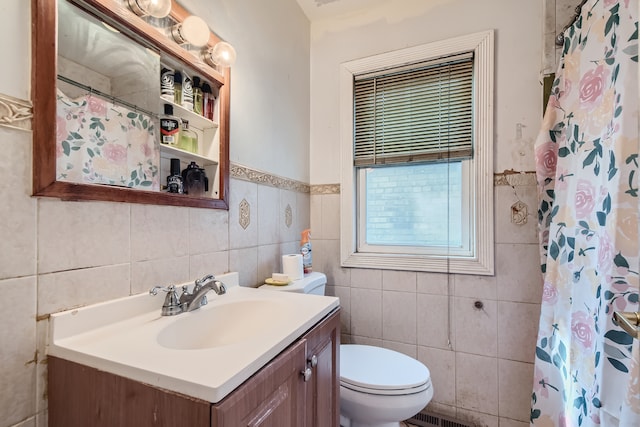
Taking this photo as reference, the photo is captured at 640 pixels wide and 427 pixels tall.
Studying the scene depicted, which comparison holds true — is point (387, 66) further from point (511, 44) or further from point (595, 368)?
point (595, 368)

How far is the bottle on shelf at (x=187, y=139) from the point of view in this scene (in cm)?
106

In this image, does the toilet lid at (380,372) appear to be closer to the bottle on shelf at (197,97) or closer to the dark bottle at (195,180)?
the dark bottle at (195,180)

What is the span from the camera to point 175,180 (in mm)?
1023

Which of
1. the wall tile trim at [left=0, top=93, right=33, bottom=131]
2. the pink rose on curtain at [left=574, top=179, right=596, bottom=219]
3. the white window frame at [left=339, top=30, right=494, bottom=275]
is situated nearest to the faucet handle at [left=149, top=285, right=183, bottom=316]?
the wall tile trim at [left=0, top=93, right=33, bottom=131]

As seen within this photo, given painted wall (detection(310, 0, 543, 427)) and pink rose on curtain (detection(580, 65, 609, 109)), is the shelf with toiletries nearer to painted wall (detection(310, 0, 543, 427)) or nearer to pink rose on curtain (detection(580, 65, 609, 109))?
painted wall (detection(310, 0, 543, 427))

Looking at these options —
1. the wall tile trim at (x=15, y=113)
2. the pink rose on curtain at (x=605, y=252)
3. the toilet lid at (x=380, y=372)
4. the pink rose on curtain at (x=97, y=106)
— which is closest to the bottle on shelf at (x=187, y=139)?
the pink rose on curtain at (x=97, y=106)

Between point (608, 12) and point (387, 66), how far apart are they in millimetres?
979

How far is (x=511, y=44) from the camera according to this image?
154cm

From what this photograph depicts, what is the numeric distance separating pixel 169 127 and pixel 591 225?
4.87 ft

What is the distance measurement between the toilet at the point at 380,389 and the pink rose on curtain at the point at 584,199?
2.88ft

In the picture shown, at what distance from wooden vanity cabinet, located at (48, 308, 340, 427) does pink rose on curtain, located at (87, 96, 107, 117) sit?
613mm

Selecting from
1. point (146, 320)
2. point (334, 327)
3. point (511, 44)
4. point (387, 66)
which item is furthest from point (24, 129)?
point (511, 44)

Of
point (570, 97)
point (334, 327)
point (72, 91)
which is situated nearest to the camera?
point (72, 91)

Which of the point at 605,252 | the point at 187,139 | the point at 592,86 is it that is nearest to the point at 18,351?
the point at 187,139
